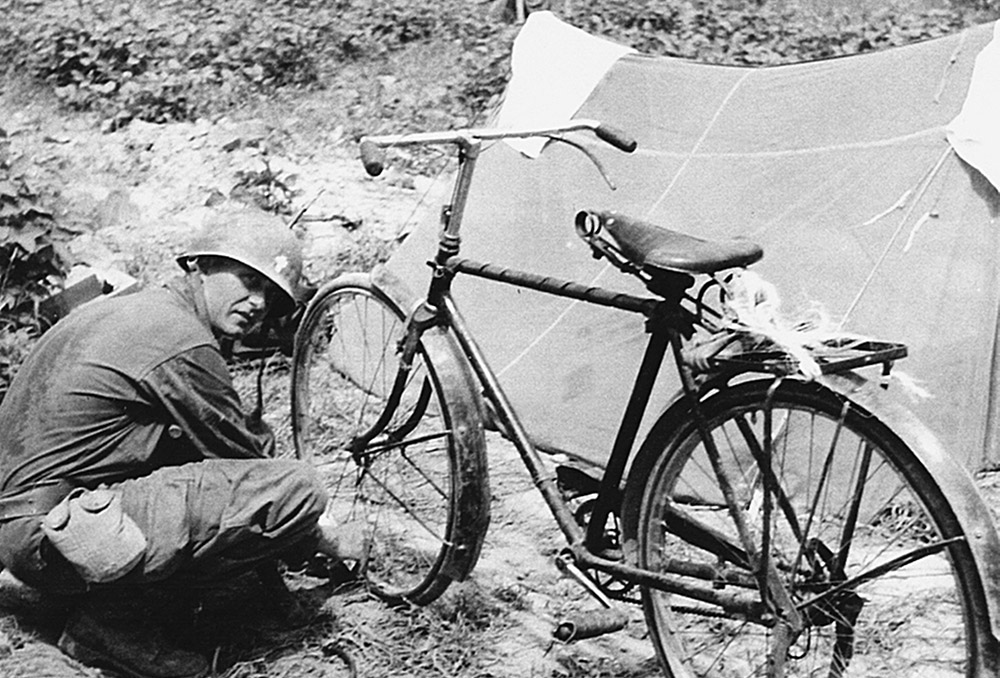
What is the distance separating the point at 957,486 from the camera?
283 cm

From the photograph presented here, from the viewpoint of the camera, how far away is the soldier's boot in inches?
149

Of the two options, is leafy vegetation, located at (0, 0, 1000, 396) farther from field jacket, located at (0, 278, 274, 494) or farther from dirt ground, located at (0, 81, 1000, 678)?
field jacket, located at (0, 278, 274, 494)

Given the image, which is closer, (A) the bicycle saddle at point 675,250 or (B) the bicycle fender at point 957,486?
(B) the bicycle fender at point 957,486

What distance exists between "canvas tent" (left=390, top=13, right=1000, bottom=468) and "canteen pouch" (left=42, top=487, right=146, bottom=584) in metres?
2.14

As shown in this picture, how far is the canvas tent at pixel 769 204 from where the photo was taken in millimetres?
4820

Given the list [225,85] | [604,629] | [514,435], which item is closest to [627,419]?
[514,435]

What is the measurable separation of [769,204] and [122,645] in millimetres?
3054

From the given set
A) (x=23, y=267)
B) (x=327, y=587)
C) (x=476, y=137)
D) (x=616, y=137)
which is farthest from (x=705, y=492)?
(x=23, y=267)

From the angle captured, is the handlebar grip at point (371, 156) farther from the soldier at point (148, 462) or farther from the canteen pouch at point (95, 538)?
the canteen pouch at point (95, 538)

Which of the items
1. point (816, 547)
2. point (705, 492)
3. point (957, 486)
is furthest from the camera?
point (705, 492)

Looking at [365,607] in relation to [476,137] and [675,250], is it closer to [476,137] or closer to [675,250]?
[476,137]

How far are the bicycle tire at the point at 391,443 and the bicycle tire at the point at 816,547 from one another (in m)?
0.59

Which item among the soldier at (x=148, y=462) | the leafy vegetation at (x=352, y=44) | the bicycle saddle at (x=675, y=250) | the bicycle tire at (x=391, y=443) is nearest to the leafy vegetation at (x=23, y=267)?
the bicycle tire at (x=391, y=443)

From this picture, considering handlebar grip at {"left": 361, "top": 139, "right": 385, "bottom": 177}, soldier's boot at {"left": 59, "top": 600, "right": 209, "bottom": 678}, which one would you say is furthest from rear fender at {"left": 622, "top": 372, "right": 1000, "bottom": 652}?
soldier's boot at {"left": 59, "top": 600, "right": 209, "bottom": 678}
